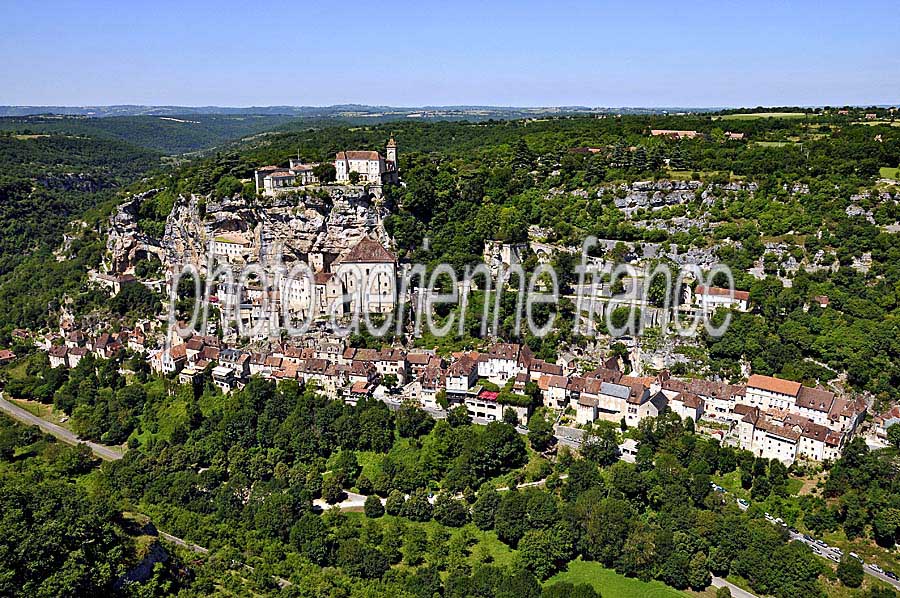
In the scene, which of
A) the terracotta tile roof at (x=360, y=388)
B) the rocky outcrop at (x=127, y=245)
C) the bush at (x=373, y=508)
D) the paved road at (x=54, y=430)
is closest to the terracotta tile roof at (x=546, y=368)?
the terracotta tile roof at (x=360, y=388)

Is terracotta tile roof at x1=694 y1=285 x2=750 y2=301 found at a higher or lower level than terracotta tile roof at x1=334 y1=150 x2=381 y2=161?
lower

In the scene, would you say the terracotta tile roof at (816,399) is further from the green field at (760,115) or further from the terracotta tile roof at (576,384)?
the green field at (760,115)

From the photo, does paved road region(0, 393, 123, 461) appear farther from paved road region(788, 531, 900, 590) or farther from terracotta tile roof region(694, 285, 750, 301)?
terracotta tile roof region(694, 285, 750, 301)

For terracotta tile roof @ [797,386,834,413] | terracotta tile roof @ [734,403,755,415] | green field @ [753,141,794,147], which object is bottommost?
terracotta tile roof @ [734,403,755,415]

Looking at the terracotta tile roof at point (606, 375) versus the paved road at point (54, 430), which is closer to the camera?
the terracotta tile roof at point (606, 375)

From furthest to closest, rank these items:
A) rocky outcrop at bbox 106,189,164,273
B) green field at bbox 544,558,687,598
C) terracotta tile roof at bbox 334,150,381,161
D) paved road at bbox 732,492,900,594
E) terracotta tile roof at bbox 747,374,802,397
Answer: rocky outcrop at bbox 106,189,164,273 → terracotta tile roof at bbox 334,150,381,161 → terracotta tile roof at bbox 747,374,802,397 → paved road at bbox 732,492,900,594 → green field at bbox 544,558,687,598

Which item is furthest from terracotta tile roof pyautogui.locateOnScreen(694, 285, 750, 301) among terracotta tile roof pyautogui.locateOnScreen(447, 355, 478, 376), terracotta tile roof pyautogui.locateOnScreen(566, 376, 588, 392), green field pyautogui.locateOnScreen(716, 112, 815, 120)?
green field pyautogui.locateOnScreen(716, 112, 815, 120)
